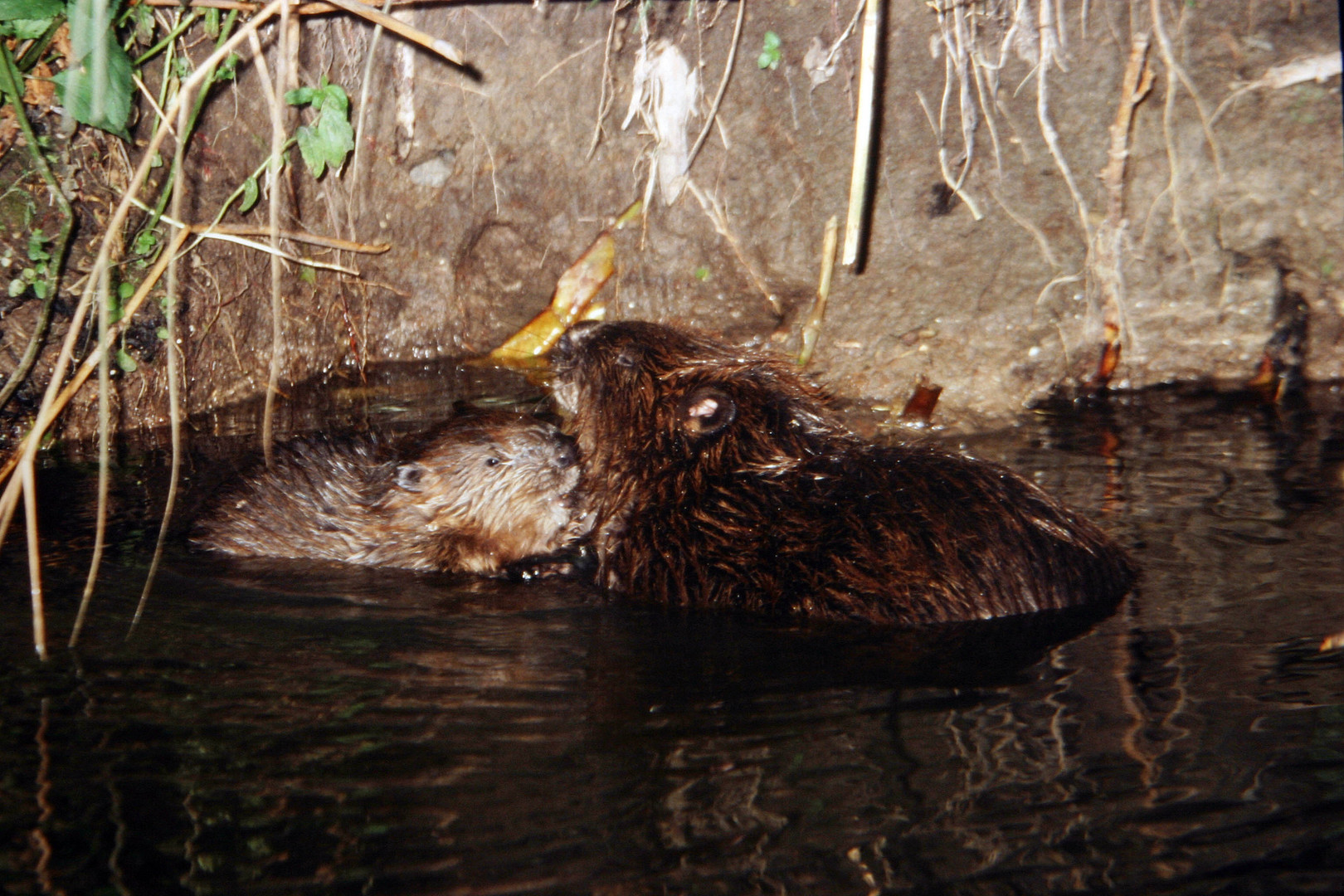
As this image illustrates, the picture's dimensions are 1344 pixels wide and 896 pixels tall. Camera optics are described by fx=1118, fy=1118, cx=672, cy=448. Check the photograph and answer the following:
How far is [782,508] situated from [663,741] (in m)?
1.01

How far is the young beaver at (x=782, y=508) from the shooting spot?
8.86 ft

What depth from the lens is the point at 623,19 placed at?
15.3 ft

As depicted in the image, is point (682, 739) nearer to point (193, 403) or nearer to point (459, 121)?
point (193, 403)

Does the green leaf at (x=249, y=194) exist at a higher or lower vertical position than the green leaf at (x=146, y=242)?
higher

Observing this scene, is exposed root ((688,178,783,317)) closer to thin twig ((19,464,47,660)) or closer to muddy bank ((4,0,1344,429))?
muddy bank ((4,0,1344,429))

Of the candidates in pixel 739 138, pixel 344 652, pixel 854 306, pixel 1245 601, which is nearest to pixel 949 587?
pixel 1245 601

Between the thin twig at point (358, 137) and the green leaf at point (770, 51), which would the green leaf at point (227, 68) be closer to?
the thin twig at point (358, 137)

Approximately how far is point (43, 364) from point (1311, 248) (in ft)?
16.0

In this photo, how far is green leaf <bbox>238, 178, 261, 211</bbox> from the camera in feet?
14.0

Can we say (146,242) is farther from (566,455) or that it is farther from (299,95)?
(566,455)

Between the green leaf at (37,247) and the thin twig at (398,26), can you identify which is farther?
the green leaf at (37,247)

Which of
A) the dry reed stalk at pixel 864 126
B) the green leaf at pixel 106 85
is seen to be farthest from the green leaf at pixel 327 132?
the dry reed stalk at pixel 864 126

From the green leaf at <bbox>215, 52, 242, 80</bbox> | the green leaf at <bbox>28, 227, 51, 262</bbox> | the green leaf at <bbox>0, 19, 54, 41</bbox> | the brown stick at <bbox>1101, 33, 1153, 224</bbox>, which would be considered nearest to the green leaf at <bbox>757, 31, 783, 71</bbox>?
the brown stick at <bbox>1101, 33, 1153, 224</bbox>

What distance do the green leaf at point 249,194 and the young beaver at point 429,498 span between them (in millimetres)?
1144
